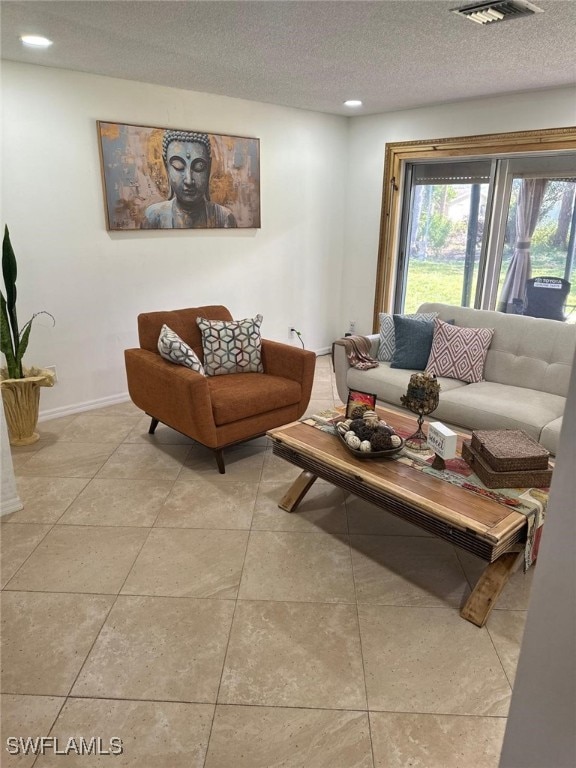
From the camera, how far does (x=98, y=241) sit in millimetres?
3922

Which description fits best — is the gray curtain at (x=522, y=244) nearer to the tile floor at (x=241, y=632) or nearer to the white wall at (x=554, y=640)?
the tile floor at (x=241, y=632)

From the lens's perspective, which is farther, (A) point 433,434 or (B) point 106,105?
(B) point 106,105

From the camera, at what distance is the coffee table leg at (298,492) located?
2764 mm

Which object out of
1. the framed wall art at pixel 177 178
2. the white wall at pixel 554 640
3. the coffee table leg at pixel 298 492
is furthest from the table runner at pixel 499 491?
the framed wall art at pixel 177 178

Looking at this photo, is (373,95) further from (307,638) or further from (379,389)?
(307,638)

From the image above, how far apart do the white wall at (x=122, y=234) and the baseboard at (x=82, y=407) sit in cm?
1

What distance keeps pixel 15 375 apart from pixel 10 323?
1.09 ft

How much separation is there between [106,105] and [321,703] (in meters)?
3.86

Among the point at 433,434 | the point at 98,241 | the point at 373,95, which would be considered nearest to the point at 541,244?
the point at 373,95

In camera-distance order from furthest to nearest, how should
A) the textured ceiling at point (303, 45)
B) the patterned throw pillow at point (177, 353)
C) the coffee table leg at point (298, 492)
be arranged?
the patterned throw pillow at point (177, 353) → the coffee table leg at point (298, 492) → the textured ceiling at point (303, 45)

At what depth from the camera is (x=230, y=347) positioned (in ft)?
11.7

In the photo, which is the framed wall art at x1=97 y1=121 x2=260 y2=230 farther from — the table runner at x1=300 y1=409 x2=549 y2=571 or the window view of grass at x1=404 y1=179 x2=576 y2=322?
the table runner at x1=300 y1=409 x2=549 y2=571

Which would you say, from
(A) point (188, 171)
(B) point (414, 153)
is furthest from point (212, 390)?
(B) point (414, 153)

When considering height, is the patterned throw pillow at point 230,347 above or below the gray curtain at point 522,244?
below
